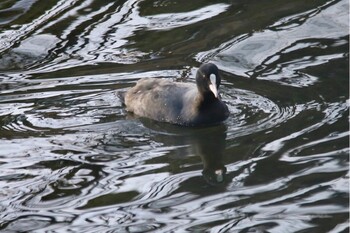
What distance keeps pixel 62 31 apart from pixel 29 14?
77 centimetres

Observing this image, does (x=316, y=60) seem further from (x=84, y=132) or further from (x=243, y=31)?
(x=84, y=132)

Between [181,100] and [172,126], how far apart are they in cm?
33

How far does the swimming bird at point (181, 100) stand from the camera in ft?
31.7

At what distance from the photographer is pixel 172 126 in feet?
32.3

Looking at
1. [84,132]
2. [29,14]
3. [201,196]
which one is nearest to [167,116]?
[84,132]

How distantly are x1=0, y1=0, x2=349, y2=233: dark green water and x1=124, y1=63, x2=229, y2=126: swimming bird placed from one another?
5.3 inches

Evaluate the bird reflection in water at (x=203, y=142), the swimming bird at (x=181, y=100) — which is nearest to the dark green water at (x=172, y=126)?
the bird reflection in water at (x=203, y=142)

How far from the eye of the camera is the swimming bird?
966cm

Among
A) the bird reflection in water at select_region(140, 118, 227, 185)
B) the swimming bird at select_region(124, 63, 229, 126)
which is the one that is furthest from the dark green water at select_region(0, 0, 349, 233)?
the swimming bird at select_region(124, 63, 229, 126)

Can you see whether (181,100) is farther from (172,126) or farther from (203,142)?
(203,142)

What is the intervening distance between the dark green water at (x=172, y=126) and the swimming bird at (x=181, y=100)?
0.13m

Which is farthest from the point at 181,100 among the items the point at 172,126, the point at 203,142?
the point at 203,142

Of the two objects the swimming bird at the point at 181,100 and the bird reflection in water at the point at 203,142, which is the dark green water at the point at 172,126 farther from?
the swimming bird at the point at 181,100

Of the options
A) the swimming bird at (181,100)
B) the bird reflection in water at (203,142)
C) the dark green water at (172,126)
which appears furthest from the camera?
the swimming bird at (181,100)
